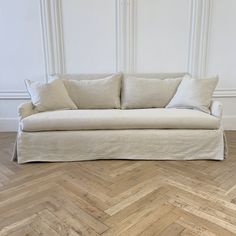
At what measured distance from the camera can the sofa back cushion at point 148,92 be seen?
112 inches

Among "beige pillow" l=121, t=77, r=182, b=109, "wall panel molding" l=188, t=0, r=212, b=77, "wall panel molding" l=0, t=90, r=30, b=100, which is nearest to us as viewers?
"beige pillow" l=121, t=77, r=182, b=109

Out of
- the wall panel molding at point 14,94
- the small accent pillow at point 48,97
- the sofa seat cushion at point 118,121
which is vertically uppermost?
the small accent pillow at point 48,97

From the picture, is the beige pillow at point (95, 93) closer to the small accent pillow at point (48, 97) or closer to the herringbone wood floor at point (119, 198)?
the small accent pillow at point (48, 97)

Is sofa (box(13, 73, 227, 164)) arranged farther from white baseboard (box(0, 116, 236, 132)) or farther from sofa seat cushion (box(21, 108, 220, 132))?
white baseboard (box(0, 116, 236, 132))

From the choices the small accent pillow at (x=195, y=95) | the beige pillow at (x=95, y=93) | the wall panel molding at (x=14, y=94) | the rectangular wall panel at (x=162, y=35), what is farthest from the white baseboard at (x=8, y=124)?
the small accent pillow at (x=195, y=95)

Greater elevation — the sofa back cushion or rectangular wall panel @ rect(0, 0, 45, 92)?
rectangular wall panel @ rect(0, 0, 45, 92)

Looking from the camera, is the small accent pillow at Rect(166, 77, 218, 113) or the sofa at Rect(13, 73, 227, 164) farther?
the small accent pillow at Rect(166, 77, 218, 113)

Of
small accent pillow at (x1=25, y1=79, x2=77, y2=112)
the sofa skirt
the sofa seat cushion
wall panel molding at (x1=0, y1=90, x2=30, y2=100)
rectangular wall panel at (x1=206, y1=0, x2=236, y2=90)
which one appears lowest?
the sofa skirt

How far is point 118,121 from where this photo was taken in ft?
8.09

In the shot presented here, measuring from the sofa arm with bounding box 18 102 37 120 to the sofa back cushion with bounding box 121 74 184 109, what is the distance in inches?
37.5

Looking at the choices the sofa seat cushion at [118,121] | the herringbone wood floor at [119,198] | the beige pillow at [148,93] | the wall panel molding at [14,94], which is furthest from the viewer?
the wall panel molding at [14,94]

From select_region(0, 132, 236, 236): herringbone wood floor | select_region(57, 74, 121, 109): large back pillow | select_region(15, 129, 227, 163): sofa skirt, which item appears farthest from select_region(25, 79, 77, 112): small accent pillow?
select_region(0, 132, 236, 236): herringbone wood floor

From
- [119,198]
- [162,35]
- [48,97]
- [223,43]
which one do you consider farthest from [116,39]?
[119,198]

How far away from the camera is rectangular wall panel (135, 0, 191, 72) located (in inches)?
125
